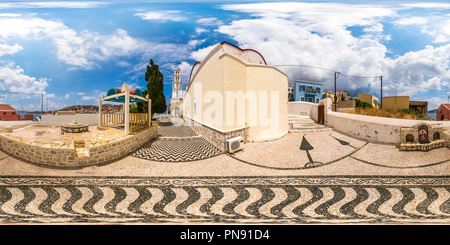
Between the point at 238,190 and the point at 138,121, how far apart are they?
4648 millimetres

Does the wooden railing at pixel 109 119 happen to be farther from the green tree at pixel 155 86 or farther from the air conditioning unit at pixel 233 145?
the air conditioning unit at pixel 233 145

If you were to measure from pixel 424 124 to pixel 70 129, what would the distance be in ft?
39.4

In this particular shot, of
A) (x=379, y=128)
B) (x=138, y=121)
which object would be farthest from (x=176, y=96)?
(x=379, y=128)

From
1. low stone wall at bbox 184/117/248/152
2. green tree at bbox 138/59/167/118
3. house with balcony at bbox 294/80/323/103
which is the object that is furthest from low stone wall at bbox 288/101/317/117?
green tree at bbox 138/59/167/118

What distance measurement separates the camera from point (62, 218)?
229 cm

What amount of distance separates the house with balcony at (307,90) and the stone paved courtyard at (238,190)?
17.6 metres

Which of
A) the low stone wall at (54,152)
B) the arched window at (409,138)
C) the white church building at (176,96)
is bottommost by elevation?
the low stone wall at (54,152)

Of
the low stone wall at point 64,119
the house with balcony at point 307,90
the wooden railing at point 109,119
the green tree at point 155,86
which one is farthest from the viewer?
the house with balcony at point 307,90

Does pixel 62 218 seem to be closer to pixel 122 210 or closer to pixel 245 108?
pixel 122 210

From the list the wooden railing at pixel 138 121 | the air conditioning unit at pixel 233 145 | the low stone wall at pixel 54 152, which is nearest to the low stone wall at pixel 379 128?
the air conditioning unit at pixel 233 145

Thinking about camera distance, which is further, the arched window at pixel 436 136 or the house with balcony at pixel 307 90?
the house with balcony at pixel 307 90

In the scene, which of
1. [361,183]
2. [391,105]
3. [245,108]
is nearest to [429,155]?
[361,183]

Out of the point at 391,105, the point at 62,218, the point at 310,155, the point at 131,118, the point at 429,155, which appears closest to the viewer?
the point at 62,218

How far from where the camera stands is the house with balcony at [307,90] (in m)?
20.8
